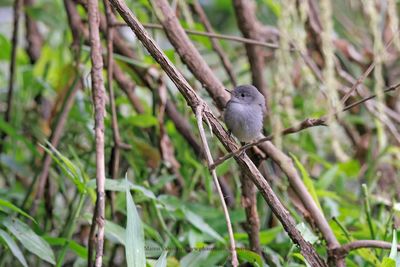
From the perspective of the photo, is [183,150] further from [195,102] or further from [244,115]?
[195,102]

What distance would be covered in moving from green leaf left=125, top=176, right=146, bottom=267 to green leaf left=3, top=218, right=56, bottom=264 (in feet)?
0.96

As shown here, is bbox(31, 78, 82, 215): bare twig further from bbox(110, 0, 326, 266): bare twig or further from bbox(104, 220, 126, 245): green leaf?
bbox(110, 0, 326, 266): bare twig

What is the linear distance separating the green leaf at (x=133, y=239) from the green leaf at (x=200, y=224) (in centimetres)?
49

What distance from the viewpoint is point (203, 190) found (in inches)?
95.2

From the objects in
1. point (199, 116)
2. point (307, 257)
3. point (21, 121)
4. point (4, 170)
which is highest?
point (21, 121)

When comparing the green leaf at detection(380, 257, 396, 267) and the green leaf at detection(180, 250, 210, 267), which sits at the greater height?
the green leaf at detection(180, 250, 210, 267)

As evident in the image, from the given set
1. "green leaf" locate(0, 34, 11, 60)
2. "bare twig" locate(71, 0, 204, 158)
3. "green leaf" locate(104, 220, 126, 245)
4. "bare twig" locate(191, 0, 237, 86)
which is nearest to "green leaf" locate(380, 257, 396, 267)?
"green leaf" locate(104, 220, 126, 245)

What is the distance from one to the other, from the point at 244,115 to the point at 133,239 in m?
0.52

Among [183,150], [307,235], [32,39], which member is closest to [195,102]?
[307,235]

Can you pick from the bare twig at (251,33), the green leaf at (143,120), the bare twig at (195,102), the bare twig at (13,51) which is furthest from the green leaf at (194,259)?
the bare twig at (13,51)

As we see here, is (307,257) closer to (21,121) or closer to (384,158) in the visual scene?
(384,158)

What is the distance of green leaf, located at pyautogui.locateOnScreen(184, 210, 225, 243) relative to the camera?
1.91m

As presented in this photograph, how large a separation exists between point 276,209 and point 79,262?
87 cm

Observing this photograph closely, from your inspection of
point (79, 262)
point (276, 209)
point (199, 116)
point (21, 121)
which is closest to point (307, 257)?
point (276, 209)
